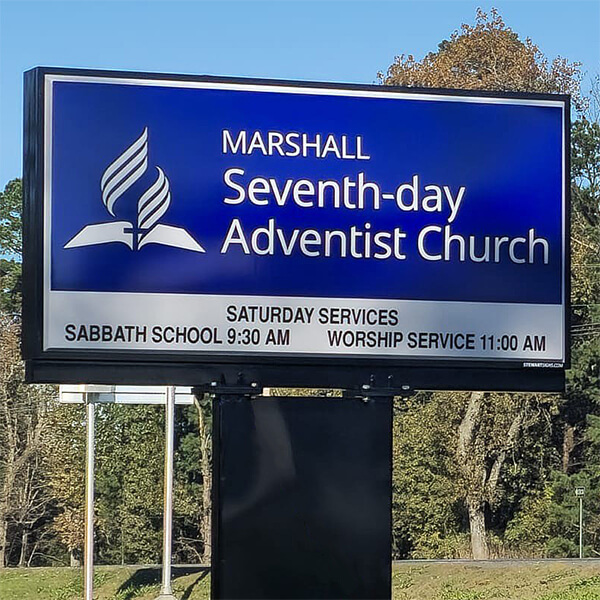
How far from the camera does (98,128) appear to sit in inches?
257

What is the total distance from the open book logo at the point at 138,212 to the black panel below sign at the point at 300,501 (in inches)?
38.1

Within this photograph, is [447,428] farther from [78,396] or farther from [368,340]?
[368,340]

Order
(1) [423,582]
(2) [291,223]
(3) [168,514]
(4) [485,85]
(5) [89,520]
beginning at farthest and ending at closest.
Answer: (4) [485,85] → (3) [168,514] → (1) [423,582] → (5) [89,520] → (2) [291,223]

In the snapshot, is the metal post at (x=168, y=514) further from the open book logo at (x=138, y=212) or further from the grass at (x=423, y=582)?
the open book logo at (x=138, y=212)

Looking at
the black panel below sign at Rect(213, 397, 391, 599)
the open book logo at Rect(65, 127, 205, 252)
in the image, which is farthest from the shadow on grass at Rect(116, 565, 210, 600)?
the open book logo at Rect(65, 127, 205, 252)

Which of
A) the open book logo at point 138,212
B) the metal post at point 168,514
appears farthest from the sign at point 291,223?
the metal post at point 168,514

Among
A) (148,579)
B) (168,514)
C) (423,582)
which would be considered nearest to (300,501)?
(423,582)

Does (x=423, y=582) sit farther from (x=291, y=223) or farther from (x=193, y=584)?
(x=291, y=223)

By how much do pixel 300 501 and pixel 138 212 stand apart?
5.96ft

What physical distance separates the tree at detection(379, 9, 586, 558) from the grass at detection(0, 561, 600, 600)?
1301 cm

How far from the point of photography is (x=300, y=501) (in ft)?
21.5

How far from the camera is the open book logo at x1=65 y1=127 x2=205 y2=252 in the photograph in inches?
255

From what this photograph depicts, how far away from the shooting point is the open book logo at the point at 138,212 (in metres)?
6.49

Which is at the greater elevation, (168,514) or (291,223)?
(291,223)
